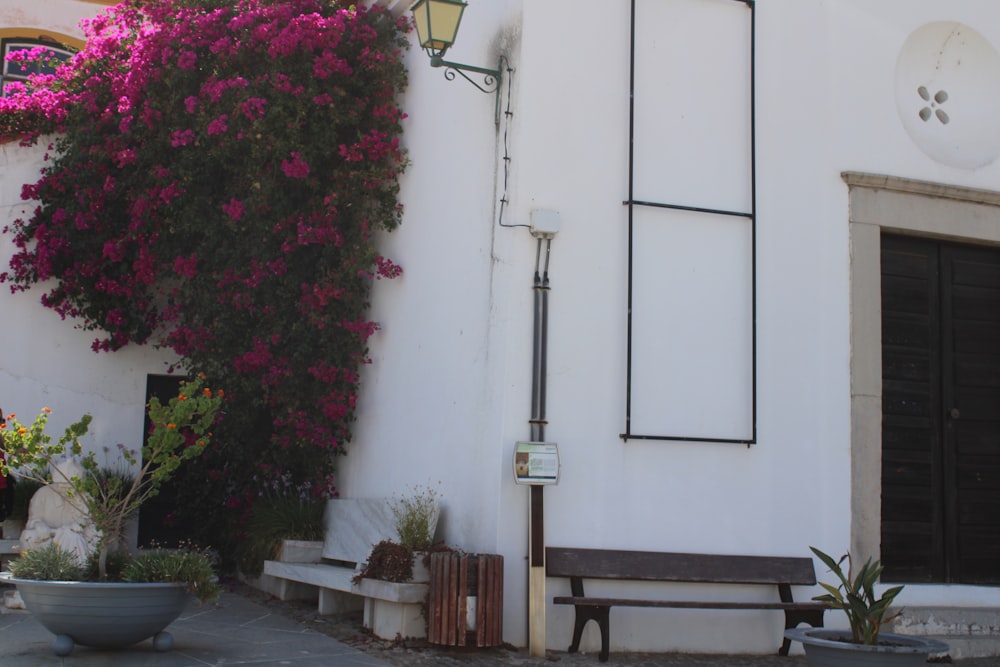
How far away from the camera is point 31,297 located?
10438mm

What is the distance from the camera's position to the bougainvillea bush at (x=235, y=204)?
29.8ft

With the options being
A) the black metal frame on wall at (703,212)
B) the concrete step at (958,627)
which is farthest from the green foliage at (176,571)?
the concrete step at (958,627)

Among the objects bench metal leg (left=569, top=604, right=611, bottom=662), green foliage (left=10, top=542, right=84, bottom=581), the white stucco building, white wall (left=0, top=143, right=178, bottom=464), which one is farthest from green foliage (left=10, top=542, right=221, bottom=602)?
white wall (left=0, top=143, right=178, bottom=464)

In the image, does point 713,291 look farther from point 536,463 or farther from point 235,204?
point 235,204

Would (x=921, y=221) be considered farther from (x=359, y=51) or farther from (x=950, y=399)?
(x=359, y=51)

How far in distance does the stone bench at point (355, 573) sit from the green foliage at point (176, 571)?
119 cm

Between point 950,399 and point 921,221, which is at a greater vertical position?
point 921,221

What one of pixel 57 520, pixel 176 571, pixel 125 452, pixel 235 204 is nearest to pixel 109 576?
pixel 176 571

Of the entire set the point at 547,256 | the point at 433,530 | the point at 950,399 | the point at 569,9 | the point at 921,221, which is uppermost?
the point at 569,9

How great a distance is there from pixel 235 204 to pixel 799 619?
5.47 metres

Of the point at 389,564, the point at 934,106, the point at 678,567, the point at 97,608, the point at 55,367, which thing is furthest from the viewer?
the point at 55,367

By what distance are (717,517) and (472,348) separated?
2.02m

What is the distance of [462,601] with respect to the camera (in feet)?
22.3

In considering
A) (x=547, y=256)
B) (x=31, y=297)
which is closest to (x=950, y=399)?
(x=547, y=256)
